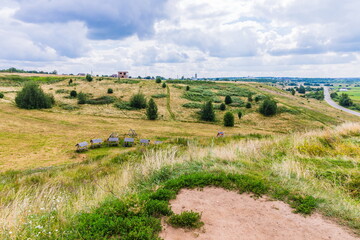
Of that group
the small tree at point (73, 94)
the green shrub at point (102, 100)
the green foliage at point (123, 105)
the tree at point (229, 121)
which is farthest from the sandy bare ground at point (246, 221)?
the small tree at point (73, 94)

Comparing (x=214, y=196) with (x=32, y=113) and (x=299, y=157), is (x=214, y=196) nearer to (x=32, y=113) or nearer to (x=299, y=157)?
(x=299, y=157)

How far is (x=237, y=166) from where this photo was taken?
7699 mm

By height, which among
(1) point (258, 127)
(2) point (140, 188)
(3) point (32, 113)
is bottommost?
(1) point (258, 127)

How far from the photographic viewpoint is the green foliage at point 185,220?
13.8 feet

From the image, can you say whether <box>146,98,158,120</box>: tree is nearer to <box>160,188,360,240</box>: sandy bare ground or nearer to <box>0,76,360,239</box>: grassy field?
<box>0,76,360,239</box>: grassy field

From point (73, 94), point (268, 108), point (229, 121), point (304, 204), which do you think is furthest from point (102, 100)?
point (304, 204)

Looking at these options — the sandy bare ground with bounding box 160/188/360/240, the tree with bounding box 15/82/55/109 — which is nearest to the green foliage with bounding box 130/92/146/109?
the tree with bounding box 15/82/55/109

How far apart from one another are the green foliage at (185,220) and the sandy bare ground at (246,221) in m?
0.12

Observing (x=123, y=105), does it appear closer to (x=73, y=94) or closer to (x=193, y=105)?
(x=73, y=94)

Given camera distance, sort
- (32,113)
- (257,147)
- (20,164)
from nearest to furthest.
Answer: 1. (257,147)
2. (20,164)
3. (32,113)

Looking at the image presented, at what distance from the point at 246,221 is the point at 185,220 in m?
1.44

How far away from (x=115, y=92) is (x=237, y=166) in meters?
59.0

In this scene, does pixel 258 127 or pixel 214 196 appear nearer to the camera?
pixel 214 196

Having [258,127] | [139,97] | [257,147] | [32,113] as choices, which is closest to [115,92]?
[139,97]
